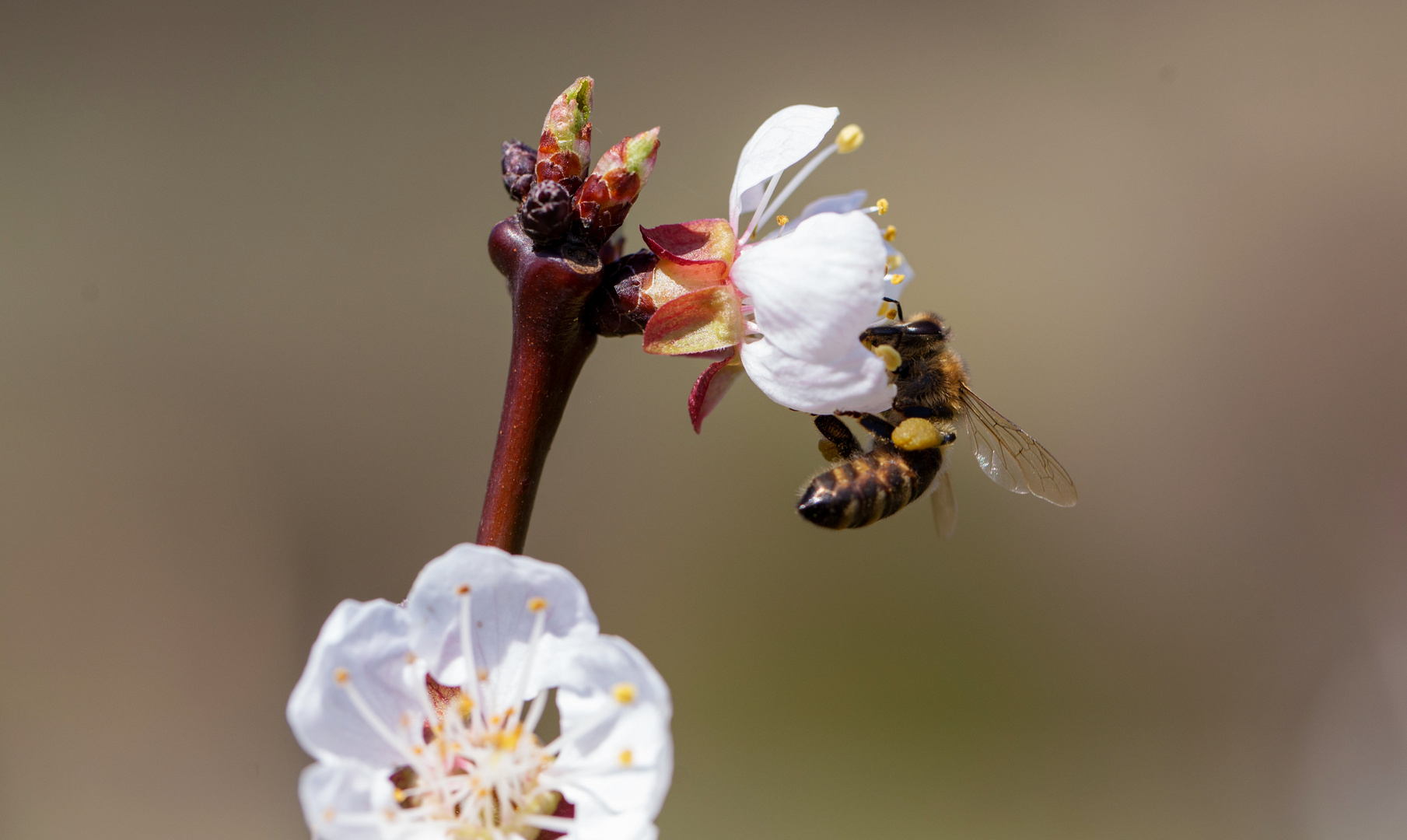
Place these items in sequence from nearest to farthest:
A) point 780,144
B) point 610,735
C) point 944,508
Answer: point 610,735, point 780,144, point 944,508

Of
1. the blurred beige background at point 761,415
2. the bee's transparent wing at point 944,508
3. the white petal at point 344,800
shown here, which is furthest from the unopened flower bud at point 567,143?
the blurred beige background at point 761,415

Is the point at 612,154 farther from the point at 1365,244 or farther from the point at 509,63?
the point at 1365,244

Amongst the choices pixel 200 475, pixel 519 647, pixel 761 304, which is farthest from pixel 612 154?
pixel 200 475

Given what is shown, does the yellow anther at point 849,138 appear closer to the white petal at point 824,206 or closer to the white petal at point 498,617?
the white petal at point 824,206

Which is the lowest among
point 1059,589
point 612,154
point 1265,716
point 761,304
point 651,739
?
point 1265,716

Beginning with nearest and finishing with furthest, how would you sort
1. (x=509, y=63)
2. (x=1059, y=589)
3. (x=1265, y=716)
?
(x=1265, y=716), (x=1059, y=589), (x=509, y=63)

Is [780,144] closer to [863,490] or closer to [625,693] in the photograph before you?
[863,490]

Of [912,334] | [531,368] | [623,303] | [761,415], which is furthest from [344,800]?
[761,415]
